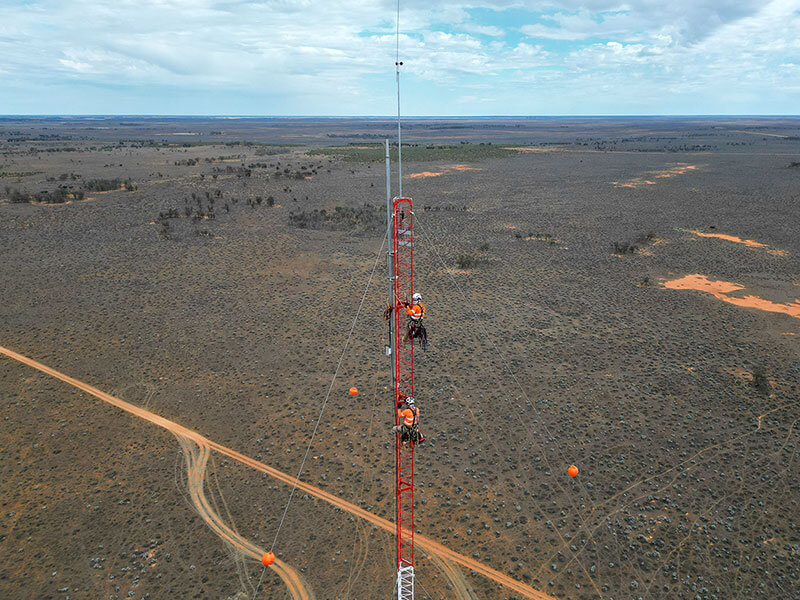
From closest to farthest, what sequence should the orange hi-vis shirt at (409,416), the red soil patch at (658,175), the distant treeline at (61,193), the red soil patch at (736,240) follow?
the orange hi-vis shirt at (409,416) → the red soil patch at (736,240) → the distant treeline at (61,193) → the red soil patch at (658,175)

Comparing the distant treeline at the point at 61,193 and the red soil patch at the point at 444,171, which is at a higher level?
the red soil patch at the point at 444,171

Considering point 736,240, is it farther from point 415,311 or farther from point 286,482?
point 286,482

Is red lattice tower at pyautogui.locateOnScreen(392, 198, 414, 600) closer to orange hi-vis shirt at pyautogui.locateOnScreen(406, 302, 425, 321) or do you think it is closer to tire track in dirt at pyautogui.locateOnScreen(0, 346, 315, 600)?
orange hi-vis shirt at pyautogui.locateOnScreen(406, 302, 425, 321)

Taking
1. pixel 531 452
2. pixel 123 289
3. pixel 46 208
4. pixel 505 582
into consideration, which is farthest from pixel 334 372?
pixel 46 208

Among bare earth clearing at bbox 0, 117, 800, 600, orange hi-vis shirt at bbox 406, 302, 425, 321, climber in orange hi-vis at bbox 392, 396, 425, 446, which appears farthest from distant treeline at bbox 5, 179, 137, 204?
climber in orange hi-vis at bbox 392, 396, 425, 446

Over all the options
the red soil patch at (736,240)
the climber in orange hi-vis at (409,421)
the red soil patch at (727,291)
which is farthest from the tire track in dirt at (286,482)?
the red soil patch at (736,240)

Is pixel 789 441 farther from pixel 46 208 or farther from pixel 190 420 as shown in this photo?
pixel 46 208

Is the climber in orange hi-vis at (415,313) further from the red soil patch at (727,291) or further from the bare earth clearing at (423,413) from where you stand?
the red soil patch at (727,291)
